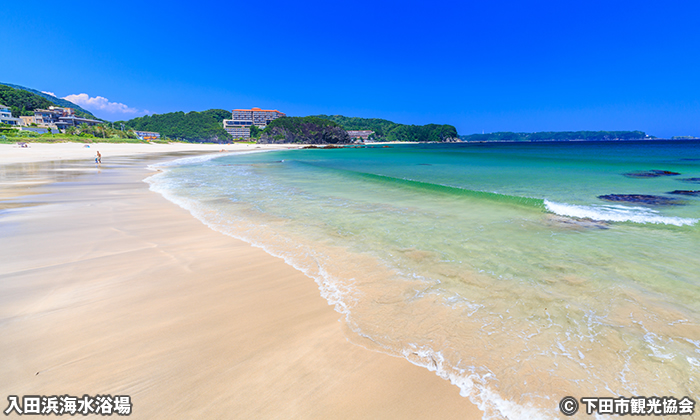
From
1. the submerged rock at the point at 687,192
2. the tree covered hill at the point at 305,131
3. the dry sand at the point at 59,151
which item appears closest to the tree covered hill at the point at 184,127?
the tree covered hill at the point at 305,131

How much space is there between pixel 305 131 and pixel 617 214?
159692 millimetres

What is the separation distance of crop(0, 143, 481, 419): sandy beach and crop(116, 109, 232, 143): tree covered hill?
170 meters

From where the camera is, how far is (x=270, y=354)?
2.97 metres

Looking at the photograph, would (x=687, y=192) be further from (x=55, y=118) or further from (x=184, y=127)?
(x=184, y=127)

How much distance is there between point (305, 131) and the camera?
15975cm

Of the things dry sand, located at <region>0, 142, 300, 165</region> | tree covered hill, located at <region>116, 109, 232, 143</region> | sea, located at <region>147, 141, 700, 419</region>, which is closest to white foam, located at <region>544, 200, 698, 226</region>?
sea, located at <region>147, 141, 700, 419</region>

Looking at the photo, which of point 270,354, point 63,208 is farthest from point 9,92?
point 270,354

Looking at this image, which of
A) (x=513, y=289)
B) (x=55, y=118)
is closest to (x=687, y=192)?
(x=513, y=289)

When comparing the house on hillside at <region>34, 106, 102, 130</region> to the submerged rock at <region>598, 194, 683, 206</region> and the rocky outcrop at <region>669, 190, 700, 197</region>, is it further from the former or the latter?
the rocky outcrop at <region>669, 190, 700, 197</region>

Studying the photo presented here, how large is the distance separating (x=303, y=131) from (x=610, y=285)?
164 m

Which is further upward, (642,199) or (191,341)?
(642,199)

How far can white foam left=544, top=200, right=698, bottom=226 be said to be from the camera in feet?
28.7

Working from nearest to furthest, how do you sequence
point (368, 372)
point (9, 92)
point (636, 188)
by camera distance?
point (368, 372), point (636, 188), point (9, 92)

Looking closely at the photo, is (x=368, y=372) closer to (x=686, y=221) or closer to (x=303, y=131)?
(x=686, y=221)
